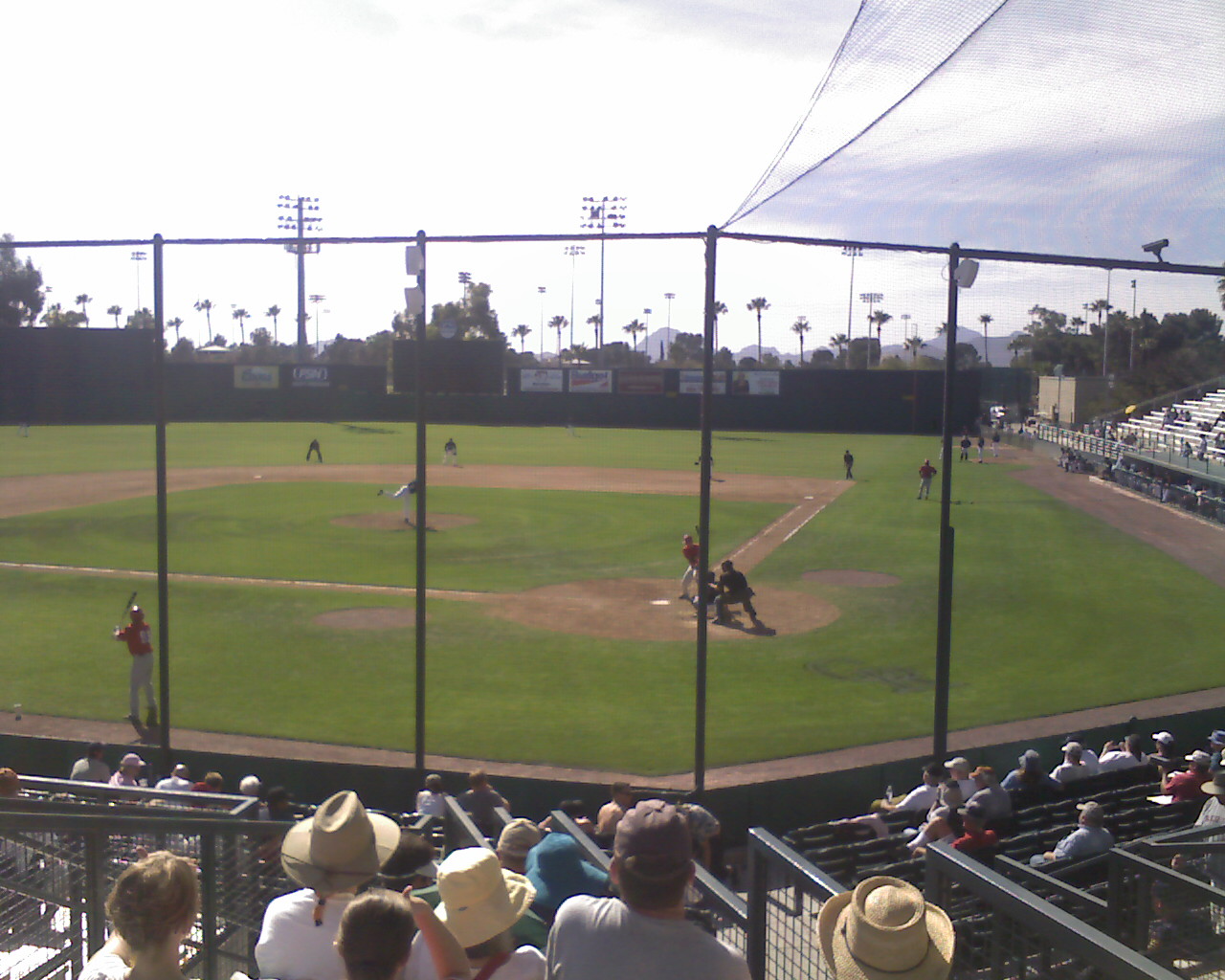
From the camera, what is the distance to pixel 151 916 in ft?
9.32

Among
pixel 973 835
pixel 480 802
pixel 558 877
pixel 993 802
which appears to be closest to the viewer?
pixel 558 877

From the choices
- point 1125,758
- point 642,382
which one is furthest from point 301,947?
point 642,382

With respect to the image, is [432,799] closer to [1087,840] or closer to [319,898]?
[1087,840]

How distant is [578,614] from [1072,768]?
9.72 metres

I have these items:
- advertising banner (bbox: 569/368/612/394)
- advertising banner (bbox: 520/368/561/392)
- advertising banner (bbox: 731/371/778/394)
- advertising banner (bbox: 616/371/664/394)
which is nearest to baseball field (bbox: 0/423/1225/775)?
advertising banner (bbox: 731/371/778/394)

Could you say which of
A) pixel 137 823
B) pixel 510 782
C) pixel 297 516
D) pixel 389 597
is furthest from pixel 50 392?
pixel 137 823

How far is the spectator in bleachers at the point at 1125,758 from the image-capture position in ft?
32.6

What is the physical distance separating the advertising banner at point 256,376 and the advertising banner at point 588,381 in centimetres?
1760

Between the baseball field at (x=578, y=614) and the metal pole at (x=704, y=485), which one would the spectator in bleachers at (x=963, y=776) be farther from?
the baseball field at (x=578, y=614)

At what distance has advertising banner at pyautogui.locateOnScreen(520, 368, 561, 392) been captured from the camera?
206 feet

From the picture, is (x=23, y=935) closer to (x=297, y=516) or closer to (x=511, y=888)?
(x=511, y=888)

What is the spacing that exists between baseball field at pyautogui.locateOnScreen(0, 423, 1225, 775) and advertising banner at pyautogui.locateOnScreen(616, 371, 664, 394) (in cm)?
2297

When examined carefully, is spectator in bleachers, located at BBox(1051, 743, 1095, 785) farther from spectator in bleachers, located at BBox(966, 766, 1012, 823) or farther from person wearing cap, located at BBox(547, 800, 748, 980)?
person wearing cap, located at BBox(547, 800, 748, 980)

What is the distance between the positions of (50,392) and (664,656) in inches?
1903
